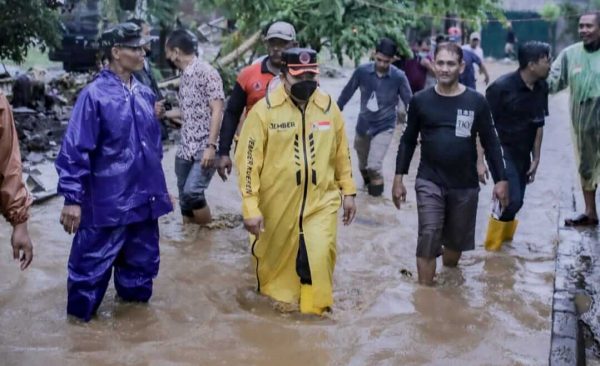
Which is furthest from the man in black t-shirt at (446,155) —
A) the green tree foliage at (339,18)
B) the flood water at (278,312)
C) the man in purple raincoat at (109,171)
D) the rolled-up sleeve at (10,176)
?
the green tree foliage at (339,18)

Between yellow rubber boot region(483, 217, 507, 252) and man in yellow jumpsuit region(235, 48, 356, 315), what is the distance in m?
2.47

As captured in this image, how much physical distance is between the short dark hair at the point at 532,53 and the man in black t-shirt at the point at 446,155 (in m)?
1.29

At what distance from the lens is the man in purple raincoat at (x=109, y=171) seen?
5098 mm

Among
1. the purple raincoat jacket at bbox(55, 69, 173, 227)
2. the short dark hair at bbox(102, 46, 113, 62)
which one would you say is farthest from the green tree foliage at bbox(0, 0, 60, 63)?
the purple raincoat jacket at bbox(55, 69, 173, 227)

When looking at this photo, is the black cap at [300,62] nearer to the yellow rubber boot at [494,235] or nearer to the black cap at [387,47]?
the yellow rubber boot at [494,235]

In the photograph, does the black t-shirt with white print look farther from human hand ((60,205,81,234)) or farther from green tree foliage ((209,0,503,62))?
green tree foliage ((209,0,503,62))

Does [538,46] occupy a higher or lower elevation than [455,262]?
higher

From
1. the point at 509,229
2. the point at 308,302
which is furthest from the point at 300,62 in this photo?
the point at 509,229

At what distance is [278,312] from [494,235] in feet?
9.07

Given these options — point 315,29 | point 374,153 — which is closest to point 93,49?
point 315,29

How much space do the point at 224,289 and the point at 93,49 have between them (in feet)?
44.6

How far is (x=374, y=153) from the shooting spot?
981 cm

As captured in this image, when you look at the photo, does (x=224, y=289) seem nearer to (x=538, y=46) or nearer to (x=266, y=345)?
(x=266, y=345)

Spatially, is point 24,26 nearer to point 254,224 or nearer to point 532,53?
point 532,53
